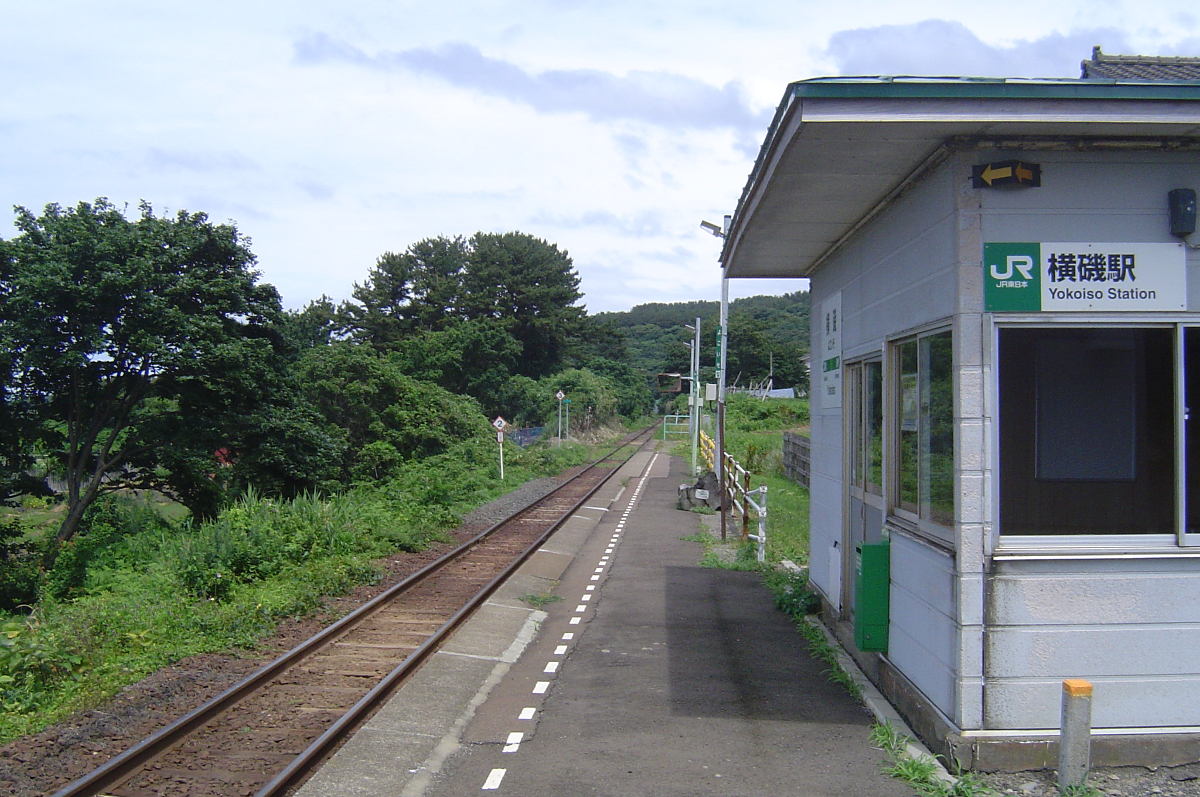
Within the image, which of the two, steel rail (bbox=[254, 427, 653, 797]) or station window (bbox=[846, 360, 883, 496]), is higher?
station window (bbox=[846, 360, 883, 496])

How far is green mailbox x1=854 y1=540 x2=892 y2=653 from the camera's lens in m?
6.24

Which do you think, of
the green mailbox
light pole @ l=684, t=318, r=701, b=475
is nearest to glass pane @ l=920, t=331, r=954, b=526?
the green mailbox

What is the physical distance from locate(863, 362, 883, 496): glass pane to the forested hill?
1258 inches

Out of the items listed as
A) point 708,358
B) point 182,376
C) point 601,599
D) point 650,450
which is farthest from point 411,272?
point 601,599

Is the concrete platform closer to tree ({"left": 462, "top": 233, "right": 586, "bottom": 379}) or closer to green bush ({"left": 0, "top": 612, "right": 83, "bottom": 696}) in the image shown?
green bush ({"left": 0, "top": 612, "right": 83, "bottom": 696})

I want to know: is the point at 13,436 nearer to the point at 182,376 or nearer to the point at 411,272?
the point at 182,376

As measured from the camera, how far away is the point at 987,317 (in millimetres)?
4918

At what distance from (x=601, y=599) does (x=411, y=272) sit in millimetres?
58295

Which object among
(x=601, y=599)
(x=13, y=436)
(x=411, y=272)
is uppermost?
(x=411, y=272)

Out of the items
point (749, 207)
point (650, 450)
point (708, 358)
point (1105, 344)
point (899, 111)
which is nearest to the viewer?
point (899, 111)

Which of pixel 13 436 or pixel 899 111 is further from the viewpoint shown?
pixel 13 436

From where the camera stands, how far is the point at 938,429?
554 cm

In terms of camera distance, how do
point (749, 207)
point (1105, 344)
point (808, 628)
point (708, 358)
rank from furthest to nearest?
point (708, 358) → point (808, 628) → point (749, 207) → point (1105, 344)

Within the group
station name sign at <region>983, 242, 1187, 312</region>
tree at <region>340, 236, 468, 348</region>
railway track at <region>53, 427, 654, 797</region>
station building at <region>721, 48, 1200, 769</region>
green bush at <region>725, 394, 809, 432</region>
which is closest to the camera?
station building at <region>721, 48, 1200, 769</region>
